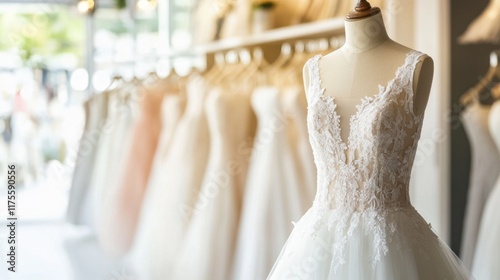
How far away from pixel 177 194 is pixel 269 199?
594 millimetres

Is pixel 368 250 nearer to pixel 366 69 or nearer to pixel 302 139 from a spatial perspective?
pixel 366 69

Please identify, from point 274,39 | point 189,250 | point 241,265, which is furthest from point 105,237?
point 274,39

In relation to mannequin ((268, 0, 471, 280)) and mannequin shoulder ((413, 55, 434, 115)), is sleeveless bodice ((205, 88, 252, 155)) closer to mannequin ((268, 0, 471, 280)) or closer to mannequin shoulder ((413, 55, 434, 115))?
mannequin ((268, 0, 471, 280))

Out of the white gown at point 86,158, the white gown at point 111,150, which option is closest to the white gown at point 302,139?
the white gown at point 111,150

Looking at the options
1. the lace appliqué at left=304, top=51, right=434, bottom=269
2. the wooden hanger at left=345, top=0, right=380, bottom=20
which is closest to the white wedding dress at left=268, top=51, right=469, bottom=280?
the lace appliqué at left=304, top=51, right=434, bottom=269

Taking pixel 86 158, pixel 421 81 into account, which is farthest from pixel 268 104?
pixel 421 81

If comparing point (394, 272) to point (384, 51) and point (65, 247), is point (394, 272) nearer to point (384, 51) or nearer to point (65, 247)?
point (384, 51)

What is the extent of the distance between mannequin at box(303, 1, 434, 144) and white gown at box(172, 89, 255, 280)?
146cm

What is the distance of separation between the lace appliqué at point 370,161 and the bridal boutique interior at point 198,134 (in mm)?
1068

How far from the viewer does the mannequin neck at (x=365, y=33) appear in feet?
5.33

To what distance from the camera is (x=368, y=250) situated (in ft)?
5.08

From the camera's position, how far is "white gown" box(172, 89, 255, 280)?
3.01 metres

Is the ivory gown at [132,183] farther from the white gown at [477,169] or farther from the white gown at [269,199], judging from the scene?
the white gown at [477,169]

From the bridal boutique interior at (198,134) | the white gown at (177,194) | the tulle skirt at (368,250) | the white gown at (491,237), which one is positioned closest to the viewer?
the tulle skirt at (368,250)
